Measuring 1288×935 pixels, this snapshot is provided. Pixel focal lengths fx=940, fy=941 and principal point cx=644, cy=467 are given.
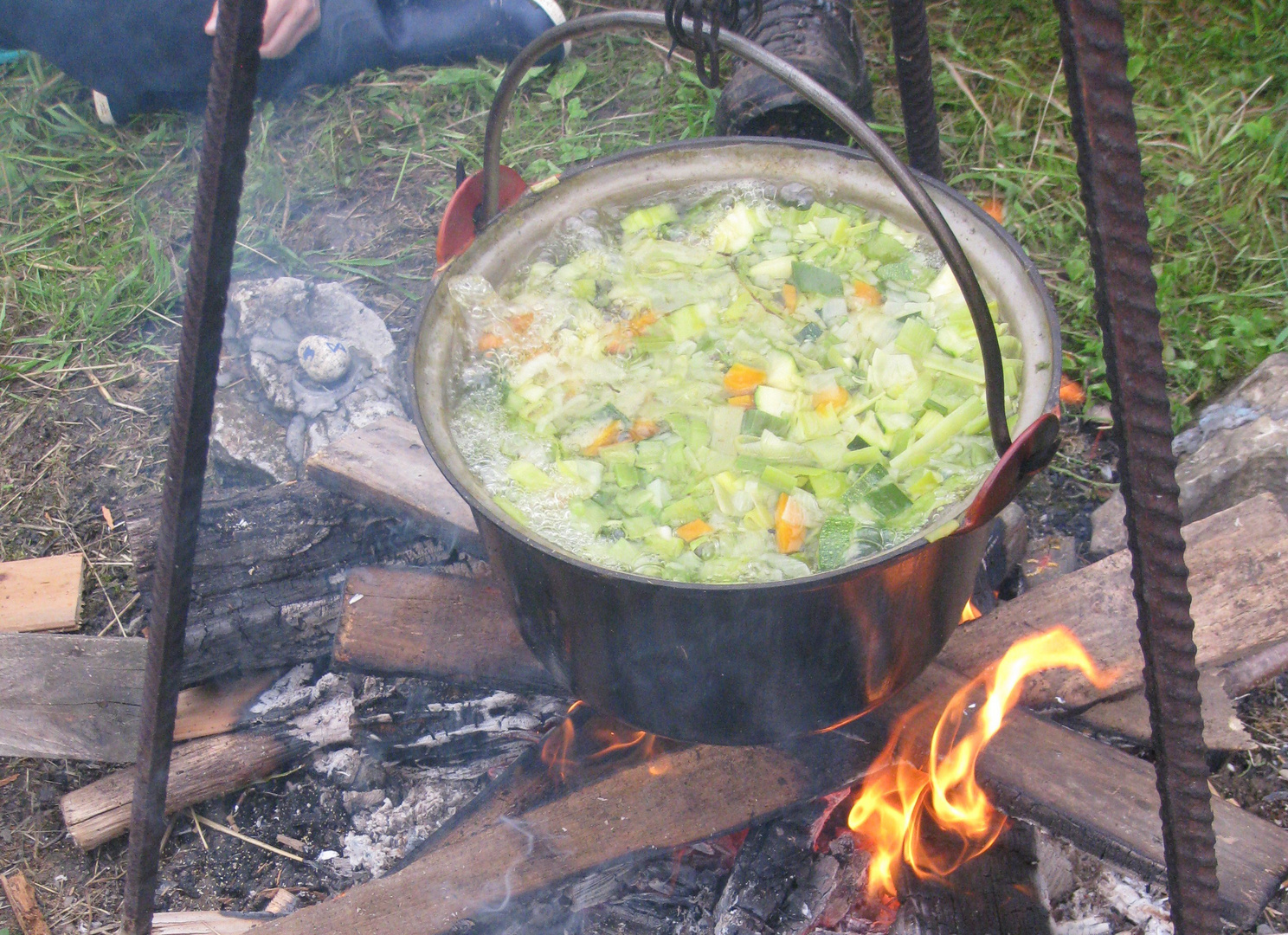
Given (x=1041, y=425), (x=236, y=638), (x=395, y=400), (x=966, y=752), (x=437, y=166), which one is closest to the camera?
(x=1041, y=425)

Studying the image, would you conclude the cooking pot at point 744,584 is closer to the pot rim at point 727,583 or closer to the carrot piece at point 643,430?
the pot rim at point 727,583

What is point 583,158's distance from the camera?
4.46 metres

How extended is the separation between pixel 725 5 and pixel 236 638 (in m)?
2.11

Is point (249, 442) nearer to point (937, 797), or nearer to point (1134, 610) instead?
point (937, 797)

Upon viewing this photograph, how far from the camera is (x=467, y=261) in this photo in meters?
2.16

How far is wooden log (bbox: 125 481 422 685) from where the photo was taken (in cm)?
267

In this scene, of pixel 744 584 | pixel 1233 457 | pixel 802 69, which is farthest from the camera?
pixel 802 69

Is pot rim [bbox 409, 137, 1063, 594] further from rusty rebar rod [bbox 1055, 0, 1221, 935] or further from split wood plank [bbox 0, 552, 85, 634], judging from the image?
split wood plank [bbox 0, 552, 85, 634]

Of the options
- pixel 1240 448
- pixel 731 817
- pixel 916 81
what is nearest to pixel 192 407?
pixel 731 817

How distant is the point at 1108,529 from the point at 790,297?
140cm

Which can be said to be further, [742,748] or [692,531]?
[742,748]

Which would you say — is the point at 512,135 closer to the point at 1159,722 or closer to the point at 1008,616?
the point at 1008,616

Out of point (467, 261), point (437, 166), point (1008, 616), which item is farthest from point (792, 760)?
point (437, 166)

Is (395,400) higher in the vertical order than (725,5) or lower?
lower
